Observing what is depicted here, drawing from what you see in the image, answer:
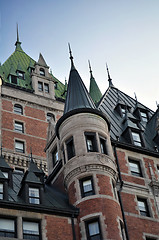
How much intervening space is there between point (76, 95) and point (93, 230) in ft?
38.4

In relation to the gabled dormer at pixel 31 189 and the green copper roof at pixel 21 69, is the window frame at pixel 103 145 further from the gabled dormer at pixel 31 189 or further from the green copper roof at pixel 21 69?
the green copper roof at pixel 21 69

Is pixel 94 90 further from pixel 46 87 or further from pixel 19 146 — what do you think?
pixel 19 146

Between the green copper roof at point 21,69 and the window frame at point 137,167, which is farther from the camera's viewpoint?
the green copper roof at point 21,69

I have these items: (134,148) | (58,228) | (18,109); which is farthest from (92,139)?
(18,109)

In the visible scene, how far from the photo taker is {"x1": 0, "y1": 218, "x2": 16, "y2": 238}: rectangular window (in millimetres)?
25117

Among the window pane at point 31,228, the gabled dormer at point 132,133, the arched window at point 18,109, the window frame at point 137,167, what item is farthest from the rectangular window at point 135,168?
the arched window at point 18,109

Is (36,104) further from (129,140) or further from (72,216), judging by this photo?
(72,216)

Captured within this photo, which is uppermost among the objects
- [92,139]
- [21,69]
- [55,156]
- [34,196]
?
[21,69]

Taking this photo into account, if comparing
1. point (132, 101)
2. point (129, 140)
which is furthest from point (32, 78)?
point (129, 140)

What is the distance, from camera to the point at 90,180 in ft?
96.4

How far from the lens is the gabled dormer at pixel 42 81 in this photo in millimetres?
60281

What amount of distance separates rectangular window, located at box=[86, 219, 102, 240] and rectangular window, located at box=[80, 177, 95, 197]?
202cm

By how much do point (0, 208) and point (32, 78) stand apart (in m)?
37.2

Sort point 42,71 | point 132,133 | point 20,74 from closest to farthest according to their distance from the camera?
1. point 132,133
2. point 20,74
3. point 42,71
